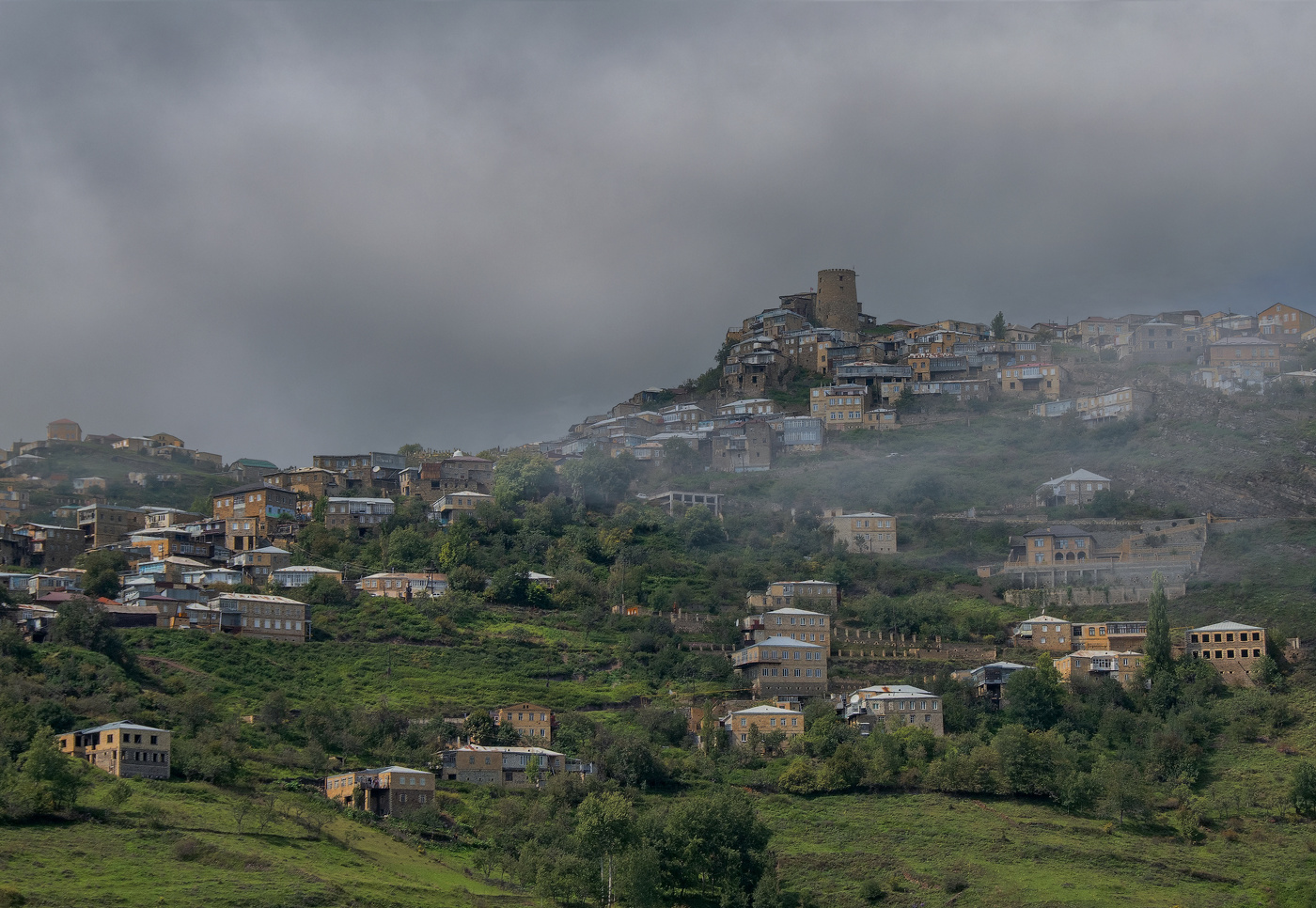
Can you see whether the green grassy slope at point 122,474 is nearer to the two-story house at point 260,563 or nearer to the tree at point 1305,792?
the two-story house at point 260,563

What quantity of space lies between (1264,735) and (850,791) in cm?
1916

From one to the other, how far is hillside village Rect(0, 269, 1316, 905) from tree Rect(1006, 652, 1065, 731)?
0.16m

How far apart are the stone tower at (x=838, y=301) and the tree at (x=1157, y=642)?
207 feet

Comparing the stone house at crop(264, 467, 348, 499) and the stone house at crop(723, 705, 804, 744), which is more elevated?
the stone house at crop(264, 467, 348, 499)

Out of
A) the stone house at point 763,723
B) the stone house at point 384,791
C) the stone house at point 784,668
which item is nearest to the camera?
the stone house at point 384,791

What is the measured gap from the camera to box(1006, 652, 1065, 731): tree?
80062 millimetres

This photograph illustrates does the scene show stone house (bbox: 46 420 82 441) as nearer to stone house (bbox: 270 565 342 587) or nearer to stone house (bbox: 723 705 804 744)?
stone house (bbox: 270 565 342 587)

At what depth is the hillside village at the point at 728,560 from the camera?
78500 millimetres

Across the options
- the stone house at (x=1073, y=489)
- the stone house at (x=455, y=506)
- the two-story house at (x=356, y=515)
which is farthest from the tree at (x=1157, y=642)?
the two-story house at (x=356, y=515)

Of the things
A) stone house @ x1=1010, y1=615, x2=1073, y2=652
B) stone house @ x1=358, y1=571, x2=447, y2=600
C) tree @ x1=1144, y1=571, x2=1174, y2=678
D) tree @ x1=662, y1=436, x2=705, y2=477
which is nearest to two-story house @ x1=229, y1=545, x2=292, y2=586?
stone house @ x1=358, y1=571, x2=447, y2=600

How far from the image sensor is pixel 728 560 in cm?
10156

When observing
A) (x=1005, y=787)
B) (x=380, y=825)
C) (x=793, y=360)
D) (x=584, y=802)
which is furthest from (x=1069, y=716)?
(x=793, y=360)

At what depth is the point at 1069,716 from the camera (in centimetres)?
8081


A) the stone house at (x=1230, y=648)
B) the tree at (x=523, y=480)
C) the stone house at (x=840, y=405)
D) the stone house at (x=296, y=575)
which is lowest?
the stone house at (x=1230, y=648)
